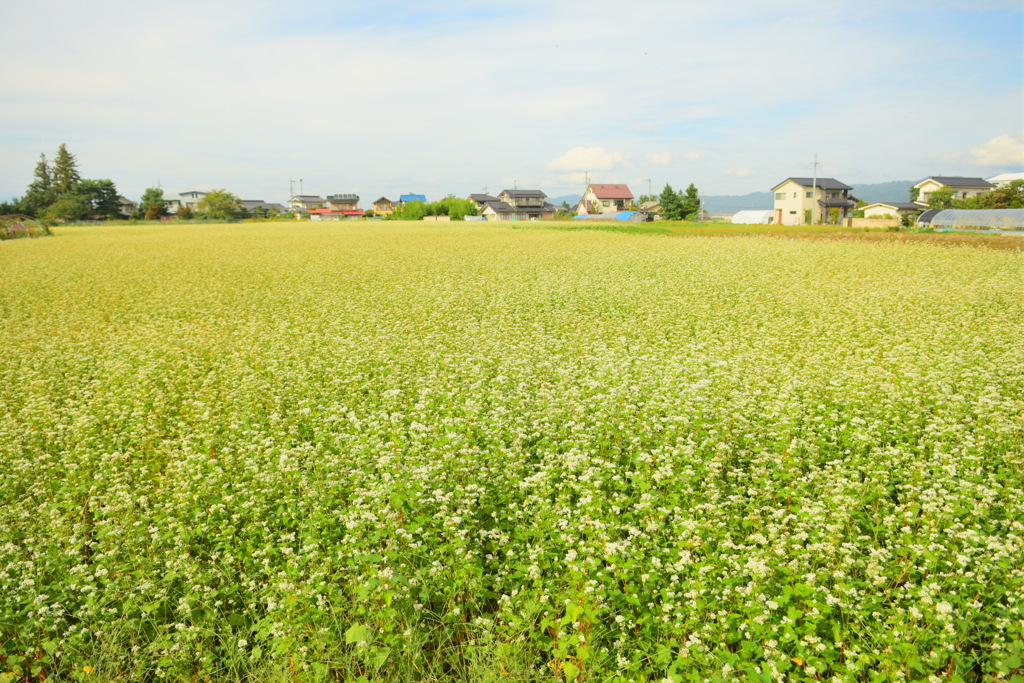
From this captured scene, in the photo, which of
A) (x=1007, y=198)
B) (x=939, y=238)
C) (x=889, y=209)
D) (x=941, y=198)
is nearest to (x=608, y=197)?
(x=889, y=209)

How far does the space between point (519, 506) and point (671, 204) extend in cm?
11146

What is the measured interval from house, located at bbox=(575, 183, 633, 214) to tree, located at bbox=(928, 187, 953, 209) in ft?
196

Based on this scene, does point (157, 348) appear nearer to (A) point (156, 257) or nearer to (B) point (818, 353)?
(B) point (818, 353)

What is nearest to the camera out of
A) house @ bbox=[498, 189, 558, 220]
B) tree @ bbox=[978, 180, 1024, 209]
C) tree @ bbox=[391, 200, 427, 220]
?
tree @ bbox=[978, 180, 1024, 209]

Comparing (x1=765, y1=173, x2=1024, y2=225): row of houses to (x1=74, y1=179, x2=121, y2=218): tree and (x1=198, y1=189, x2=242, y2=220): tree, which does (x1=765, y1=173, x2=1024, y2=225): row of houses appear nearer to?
(x1=198, y1=189, x2=242, y2=220): tree

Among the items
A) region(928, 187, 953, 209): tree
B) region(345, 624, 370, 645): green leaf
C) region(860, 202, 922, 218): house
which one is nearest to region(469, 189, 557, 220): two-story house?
region(860, 202, 922, 218): house

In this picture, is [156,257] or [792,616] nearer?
[792,616]

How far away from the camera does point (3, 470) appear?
788cm

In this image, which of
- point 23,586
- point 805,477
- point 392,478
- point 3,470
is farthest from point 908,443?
point 3,470

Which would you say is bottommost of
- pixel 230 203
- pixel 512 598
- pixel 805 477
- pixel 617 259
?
pixel 512 598

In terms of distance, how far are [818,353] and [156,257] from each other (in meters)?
39.5

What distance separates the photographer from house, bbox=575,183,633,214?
138m

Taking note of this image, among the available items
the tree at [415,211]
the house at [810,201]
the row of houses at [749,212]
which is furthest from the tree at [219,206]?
the house at [810,201]

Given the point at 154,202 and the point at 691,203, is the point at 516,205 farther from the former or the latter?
the point at 154,202
